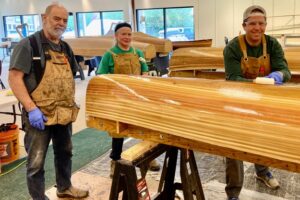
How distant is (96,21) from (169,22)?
10.9ft

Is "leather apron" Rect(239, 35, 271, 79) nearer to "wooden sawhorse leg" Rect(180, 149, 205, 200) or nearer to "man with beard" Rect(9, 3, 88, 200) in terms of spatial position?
"wooden sawhorse leg" Rect(180, 149, 205, 200)

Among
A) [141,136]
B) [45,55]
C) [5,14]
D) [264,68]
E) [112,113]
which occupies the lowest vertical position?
[141,136]

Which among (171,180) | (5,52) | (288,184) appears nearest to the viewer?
(171,180)

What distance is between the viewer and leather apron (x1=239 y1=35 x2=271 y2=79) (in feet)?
7.34

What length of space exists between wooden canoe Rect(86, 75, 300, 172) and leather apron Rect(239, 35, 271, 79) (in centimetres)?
80

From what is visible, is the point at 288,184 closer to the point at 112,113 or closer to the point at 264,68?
the point at 264,68

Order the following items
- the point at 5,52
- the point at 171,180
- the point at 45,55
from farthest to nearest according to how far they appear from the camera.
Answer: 1. the point at 5,52
2. the point at 45,55
3. the point at 171,180

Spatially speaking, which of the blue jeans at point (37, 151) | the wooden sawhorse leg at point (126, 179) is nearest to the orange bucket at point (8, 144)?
the blue jeans at point (37, 151)

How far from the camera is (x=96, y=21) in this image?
43.7ft

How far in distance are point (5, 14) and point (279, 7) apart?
12.6 m

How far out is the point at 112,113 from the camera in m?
1.57

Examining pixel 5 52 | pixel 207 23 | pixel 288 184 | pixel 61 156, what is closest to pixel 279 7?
pixel 207 23

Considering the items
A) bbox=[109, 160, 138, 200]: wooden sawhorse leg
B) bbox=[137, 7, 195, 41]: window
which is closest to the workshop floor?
bbox=[109, 160, 138, 200]: wooden sawhorse leg

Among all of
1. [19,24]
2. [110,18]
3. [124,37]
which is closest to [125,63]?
[124,37]
